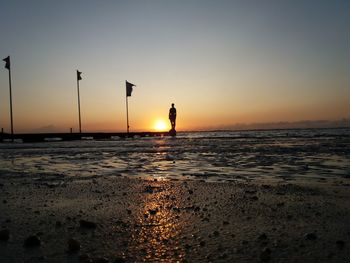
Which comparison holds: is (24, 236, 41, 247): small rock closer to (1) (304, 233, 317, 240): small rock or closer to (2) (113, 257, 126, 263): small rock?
(2) (113, 257, 126, 263): small rock

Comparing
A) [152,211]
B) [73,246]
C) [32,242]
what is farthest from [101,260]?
[152,211]

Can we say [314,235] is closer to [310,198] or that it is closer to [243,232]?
[243,232]

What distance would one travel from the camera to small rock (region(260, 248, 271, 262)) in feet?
8.54

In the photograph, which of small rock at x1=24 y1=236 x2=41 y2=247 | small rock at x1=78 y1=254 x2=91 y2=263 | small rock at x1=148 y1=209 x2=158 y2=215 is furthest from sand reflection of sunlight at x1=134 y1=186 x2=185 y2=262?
small rock at x1=24 y1=236 x2=41 y2=247

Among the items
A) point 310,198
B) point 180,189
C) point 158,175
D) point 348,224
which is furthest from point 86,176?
point 348,224

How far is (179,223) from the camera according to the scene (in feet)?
12.3

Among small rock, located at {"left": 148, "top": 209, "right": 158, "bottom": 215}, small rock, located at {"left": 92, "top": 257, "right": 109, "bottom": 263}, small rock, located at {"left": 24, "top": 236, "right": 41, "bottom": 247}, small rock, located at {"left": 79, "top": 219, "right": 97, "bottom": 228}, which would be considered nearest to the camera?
small rock, located at {"left": 92, "top": 257, "right": 109, "bottom": 263}

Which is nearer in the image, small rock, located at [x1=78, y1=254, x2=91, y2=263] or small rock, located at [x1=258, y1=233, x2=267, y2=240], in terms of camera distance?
small rock, located at [x1=78, y1=254, x2=91, y2=263]

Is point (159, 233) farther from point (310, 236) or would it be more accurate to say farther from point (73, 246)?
point (310, 236)

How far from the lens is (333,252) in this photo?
8.86 ft

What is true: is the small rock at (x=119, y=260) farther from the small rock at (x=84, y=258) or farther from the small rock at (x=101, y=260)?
the small rock at (x=84, y=258)

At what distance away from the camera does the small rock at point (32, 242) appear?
9.89 feet

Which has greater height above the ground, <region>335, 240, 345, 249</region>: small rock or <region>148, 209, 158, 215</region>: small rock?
<region>335, 240, 345, 249</region>: small rock

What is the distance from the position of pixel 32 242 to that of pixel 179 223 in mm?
1451
